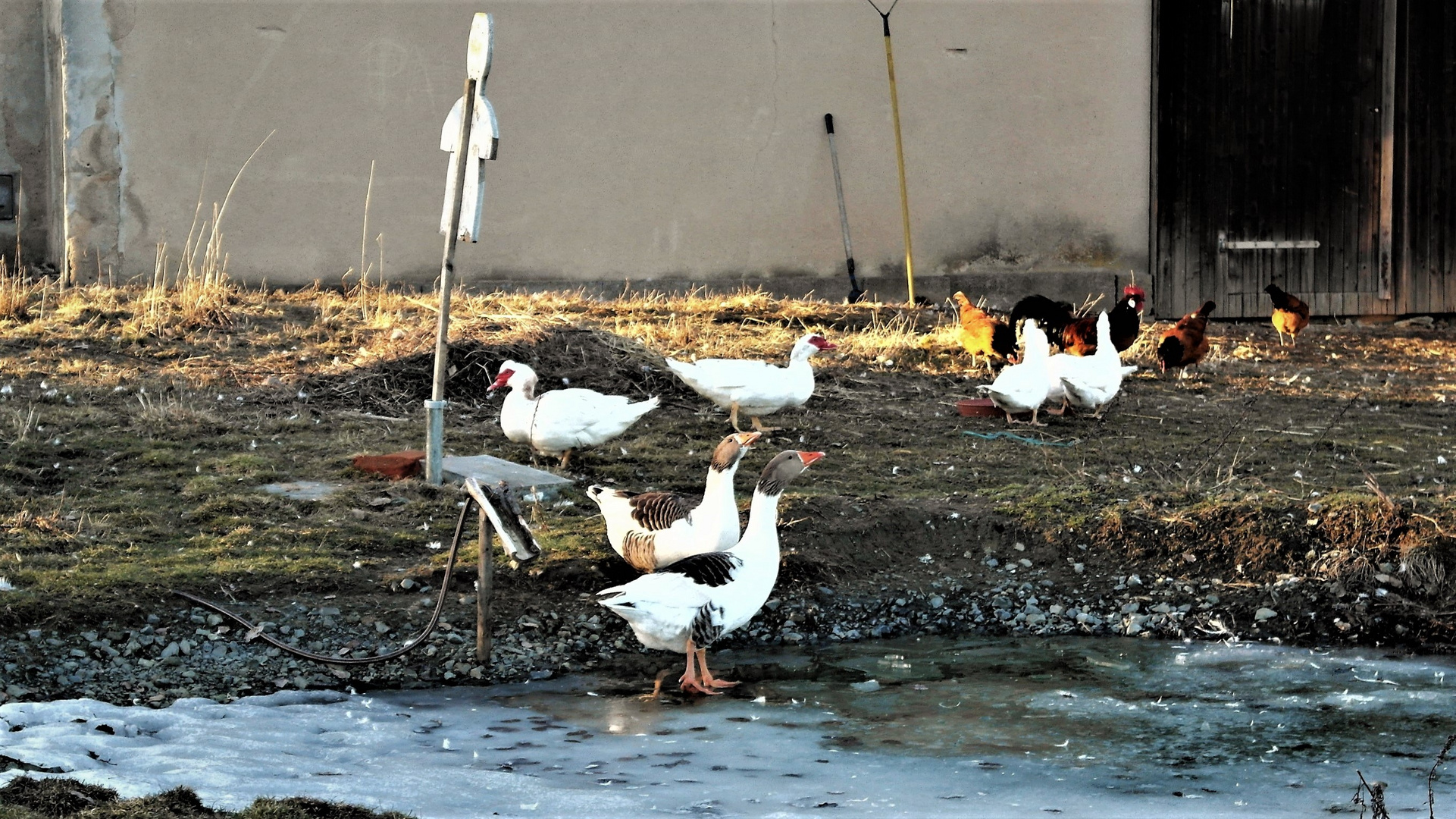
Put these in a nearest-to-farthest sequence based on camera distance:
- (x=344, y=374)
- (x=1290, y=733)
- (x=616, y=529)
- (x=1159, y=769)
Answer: (x=1159, y=769)
(x=1290, y=733)
(x=616, y=529)
(x=344, y=374)

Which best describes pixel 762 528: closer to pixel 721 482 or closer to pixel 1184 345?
pixel 721 482

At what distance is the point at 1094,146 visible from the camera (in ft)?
45.0

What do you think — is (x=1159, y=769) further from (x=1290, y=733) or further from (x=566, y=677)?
(x=566, y=677)

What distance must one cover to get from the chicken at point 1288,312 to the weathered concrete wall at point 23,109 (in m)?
10.9

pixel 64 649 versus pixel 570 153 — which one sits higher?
pixel 570 153

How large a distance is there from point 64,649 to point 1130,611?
4363mm

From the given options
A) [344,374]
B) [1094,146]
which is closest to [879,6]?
[1094,146]

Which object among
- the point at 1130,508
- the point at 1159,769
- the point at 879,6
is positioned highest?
the point at 879,6

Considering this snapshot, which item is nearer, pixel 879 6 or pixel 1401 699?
pixel 1401 699

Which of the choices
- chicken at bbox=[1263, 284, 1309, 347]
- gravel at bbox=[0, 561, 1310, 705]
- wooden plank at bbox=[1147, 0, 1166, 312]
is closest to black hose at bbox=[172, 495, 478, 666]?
gravel at bbox=[0, 561, 1310, 705]

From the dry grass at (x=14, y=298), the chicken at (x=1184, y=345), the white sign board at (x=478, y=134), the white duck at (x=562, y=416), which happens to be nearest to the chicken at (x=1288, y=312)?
the chicken at (x=1184, y=345)

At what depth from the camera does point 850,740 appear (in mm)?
5078

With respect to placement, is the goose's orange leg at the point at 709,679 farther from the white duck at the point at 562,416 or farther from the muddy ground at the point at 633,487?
the white duck at the point at 562,416

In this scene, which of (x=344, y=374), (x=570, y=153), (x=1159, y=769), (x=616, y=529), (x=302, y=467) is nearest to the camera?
(x=1159, y=769)
